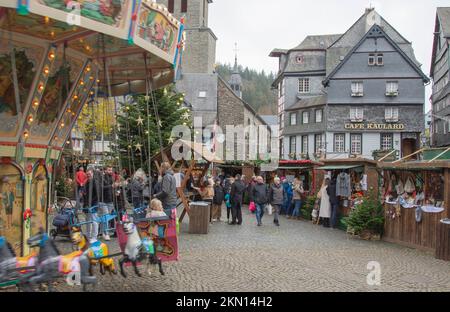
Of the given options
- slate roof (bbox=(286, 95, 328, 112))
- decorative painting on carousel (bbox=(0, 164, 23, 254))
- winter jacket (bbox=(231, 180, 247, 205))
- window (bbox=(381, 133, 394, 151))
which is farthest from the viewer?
slate roof (bbox=(286, 95, 328, 112))

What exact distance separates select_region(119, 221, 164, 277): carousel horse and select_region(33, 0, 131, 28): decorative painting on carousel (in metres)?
3.20

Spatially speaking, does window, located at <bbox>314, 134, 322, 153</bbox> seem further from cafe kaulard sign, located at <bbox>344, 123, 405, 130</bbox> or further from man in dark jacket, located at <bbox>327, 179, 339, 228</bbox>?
man in dark jacket, located at <bbox>327, 179, 339, 228</bbox>

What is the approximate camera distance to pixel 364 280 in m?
8.88

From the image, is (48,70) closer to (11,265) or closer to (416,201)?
(11,265)

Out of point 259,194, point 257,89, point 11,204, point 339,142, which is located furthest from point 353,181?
point 257,89

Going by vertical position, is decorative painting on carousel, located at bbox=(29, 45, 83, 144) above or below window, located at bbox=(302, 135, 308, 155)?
below

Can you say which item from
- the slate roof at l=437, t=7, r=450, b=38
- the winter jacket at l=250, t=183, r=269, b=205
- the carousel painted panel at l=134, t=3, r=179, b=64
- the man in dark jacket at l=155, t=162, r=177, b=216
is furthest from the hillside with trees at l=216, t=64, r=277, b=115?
the carousel painted panel at l=134, t=3, r=179, b=64

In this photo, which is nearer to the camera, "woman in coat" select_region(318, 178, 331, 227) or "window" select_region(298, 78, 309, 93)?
"woman in coat" select_region(318, 178, 331, 227)

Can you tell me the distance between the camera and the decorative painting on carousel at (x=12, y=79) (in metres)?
8.77

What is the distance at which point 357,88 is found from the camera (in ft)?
133

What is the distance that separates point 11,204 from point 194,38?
1915 inches

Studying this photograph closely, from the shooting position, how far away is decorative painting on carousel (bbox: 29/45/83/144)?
9672mm

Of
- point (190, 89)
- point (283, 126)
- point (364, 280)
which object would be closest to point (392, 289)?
point (364, 280)

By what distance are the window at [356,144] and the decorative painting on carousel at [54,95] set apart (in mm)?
→ 33904
